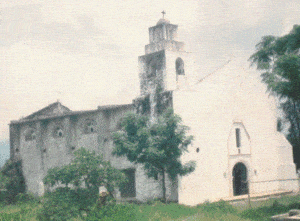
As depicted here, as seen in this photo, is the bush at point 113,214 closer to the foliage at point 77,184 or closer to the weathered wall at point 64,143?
the foliage at point 77,184

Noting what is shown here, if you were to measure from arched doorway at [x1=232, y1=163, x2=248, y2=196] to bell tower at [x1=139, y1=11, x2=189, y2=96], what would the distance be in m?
6.07

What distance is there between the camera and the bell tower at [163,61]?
20750 mm

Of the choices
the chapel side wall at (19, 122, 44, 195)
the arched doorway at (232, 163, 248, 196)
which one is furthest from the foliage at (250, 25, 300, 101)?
the chapel side wall at (19, 122, 44, 195)

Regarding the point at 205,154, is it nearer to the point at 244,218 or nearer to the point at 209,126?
the point at 209,126

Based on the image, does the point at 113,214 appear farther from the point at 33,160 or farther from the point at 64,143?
the point at 33,160

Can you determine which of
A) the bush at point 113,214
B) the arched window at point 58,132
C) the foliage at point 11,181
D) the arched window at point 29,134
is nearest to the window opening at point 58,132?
the arched window at point 58,132

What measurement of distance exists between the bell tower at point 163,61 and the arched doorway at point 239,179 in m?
6.07

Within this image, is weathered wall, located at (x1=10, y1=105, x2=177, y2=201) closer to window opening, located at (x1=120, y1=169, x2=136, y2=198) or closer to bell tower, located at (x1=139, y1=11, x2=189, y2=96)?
window opening, located at (x1=120, y1=169, x2=136, y2=198)

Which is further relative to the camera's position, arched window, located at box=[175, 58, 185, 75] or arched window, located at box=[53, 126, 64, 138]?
arched window, located at box=[53, 126, 64, 138]

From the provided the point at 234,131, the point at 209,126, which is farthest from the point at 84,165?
the point at 234,131

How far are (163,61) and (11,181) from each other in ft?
45.3

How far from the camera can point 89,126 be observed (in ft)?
81.0

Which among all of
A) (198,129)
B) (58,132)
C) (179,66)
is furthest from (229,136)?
(58,132)

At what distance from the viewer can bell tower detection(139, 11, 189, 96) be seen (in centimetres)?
2075
